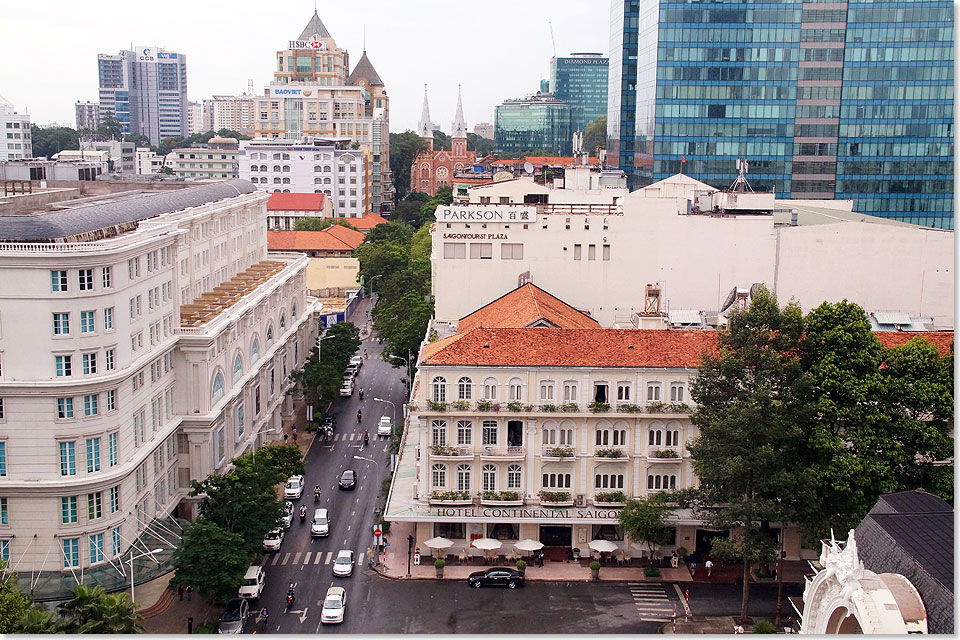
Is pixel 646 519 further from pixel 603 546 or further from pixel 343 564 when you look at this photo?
pixel 343 564

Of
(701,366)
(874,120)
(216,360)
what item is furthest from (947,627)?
(874,120)

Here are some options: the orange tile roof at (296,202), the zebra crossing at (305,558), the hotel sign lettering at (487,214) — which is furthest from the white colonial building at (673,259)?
the orange tile roof at (296,202)

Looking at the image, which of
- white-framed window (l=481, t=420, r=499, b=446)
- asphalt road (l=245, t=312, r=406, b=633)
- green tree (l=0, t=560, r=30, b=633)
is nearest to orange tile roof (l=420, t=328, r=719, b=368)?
white-framed window (l=481, t=420, r=499, b=446)

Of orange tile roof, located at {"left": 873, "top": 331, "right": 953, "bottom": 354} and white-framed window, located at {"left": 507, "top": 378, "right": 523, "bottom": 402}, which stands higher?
orange tile roof, located at {"left": 873, "top": 331, "right": 953, "bottom": 354}

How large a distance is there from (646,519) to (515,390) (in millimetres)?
10695

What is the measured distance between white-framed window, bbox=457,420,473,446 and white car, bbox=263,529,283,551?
13.4 meters

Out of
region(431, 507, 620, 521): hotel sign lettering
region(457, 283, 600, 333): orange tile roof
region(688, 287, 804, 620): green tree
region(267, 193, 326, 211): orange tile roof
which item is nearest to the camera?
region(688, 287, 804, 620): green tree

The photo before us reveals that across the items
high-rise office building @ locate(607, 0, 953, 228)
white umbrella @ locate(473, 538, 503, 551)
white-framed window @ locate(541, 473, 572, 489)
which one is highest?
high-rise office building @ locate(607, 0, 953, 228)

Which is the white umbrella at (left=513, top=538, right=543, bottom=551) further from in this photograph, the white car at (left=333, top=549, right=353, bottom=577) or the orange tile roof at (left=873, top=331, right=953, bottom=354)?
the orange tile roof at (left=873, top=331, right=953, bottom=354)

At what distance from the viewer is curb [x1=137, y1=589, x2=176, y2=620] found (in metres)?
54.9

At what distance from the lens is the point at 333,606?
56.1m

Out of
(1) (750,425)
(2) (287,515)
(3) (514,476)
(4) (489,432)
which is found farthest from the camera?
(2) (287,515)

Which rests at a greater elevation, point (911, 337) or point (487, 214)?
point (487, 214)

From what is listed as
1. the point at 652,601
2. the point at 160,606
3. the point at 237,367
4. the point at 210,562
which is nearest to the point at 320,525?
the point at 160,606
